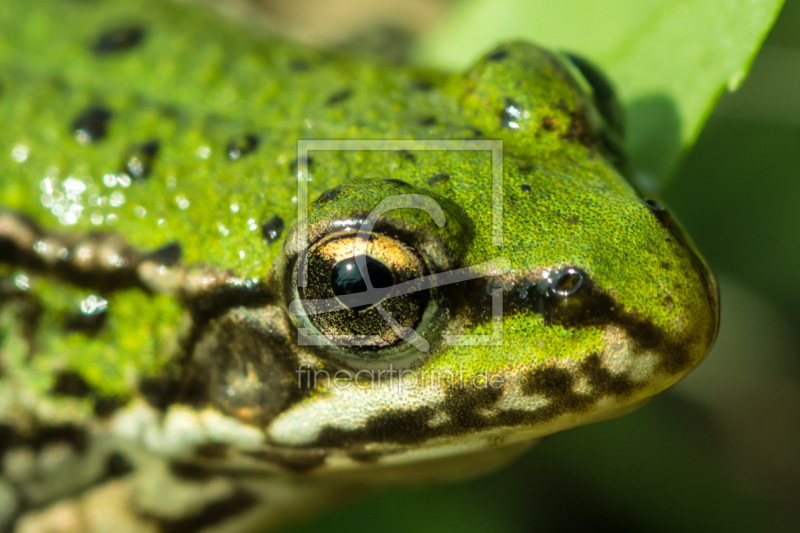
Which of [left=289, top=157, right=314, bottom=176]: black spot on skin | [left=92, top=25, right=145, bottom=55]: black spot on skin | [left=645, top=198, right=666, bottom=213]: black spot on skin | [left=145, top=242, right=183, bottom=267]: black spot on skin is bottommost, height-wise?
[left=145, top=242, right=183, bottom=267]: black spot on skin

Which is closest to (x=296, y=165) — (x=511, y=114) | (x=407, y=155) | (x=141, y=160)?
(x=407, y=155)

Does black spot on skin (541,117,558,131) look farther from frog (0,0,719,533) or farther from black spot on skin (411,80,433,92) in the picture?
black spot on skin (411,80,433,92)

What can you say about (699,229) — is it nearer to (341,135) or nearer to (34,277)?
(341,135)

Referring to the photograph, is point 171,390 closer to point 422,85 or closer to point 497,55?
point 422,85

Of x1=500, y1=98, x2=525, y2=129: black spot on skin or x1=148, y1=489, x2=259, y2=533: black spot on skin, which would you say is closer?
x1=500, y1=98, x2=525, y2=129: black spot on skin

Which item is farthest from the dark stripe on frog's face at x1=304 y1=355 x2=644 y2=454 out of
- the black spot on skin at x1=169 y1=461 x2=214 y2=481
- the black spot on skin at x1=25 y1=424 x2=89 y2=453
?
the black spot on skin at x1=25 y1=424 x2=89 y2=453

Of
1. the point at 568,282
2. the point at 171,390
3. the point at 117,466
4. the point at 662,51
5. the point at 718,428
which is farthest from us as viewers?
the point at 718,428
